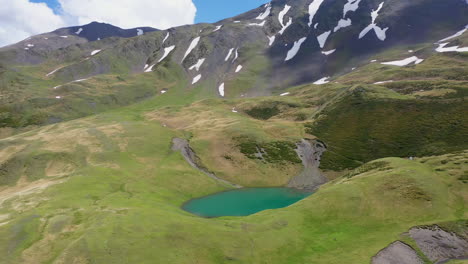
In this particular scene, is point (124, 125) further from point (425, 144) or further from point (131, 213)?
point (425, 144)

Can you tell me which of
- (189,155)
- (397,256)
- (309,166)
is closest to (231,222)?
(397,256)

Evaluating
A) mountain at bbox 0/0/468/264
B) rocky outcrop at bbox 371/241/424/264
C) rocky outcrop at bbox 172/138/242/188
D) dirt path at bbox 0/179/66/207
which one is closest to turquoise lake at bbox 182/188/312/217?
mountain at bbox 0/0/468/264

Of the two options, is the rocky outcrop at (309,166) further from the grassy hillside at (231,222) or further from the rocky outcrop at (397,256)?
the rocky outcrop at (397,256)

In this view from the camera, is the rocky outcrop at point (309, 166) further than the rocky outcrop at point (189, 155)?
No

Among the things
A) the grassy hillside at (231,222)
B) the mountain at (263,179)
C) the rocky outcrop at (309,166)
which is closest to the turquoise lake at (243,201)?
the mountain at (263,179)

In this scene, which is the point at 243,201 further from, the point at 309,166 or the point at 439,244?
the point at 439,244
